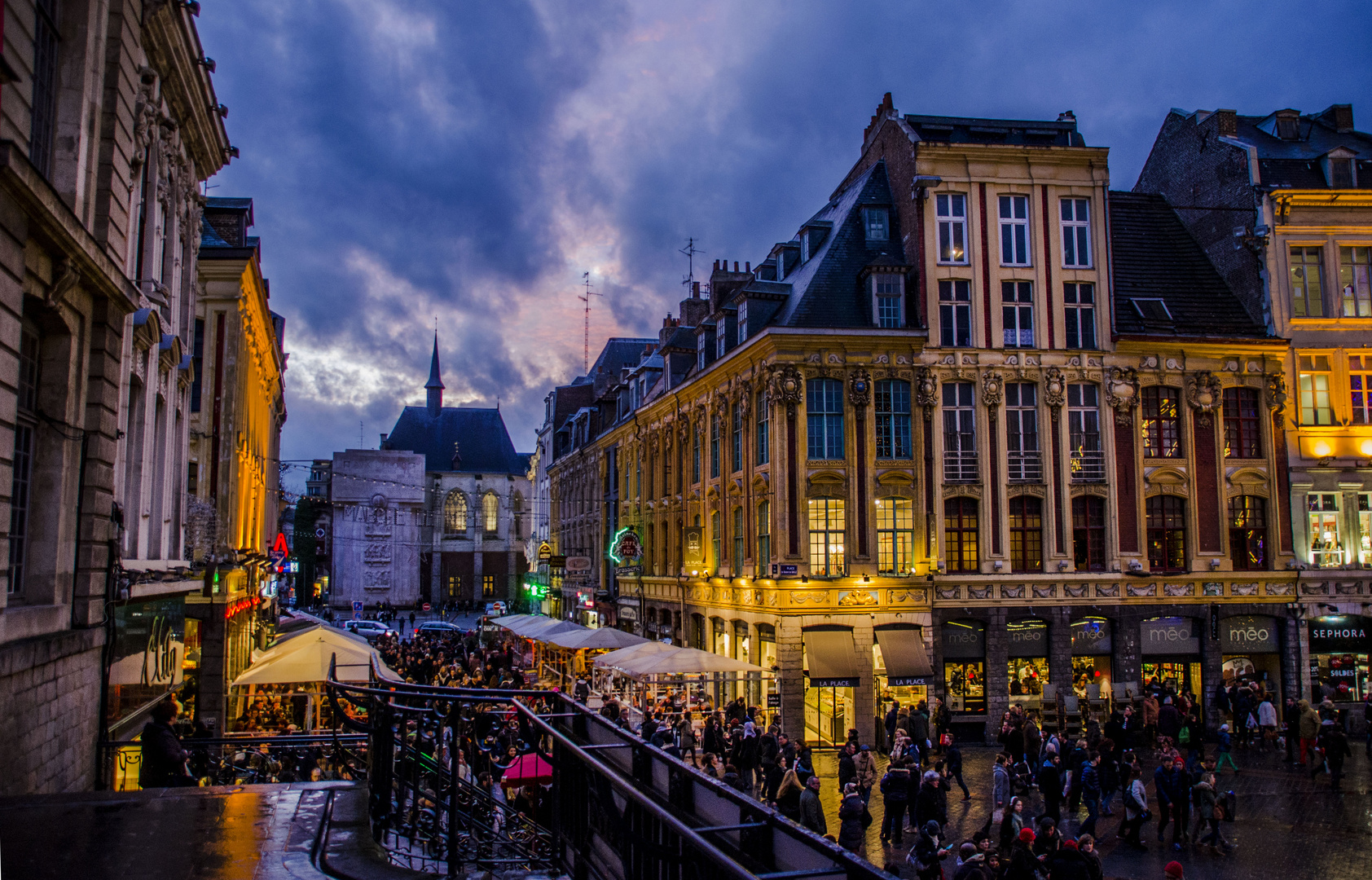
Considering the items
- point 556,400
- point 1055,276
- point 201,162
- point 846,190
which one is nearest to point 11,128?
point 201,162

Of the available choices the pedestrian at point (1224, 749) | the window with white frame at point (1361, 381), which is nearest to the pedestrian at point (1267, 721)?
the pedestrian at point (1224, 749)

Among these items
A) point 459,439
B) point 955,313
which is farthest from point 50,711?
point 459,439

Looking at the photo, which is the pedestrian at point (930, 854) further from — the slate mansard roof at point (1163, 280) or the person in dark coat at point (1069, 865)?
the slate mansard roof at point (1163, 280)

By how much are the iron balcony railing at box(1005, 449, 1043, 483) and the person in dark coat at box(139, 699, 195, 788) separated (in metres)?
23.0

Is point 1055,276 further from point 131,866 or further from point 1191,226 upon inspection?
point 131,866

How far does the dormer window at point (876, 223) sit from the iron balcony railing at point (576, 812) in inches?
927

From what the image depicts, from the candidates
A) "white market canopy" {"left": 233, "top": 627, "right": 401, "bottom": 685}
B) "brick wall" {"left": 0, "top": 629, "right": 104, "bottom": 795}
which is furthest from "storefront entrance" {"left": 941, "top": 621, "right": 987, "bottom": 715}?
"brick wall" {"left": 0, "top": 629, "right": 104, "bottom": 795}

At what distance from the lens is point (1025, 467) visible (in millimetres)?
27984

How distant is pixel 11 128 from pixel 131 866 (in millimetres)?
6980

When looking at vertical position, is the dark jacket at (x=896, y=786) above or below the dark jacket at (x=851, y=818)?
below

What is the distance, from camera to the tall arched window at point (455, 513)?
86062mm

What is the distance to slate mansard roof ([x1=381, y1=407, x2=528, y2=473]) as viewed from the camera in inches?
3514

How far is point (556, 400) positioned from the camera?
63531mm

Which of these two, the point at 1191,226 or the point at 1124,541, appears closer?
the point at 1124,541
